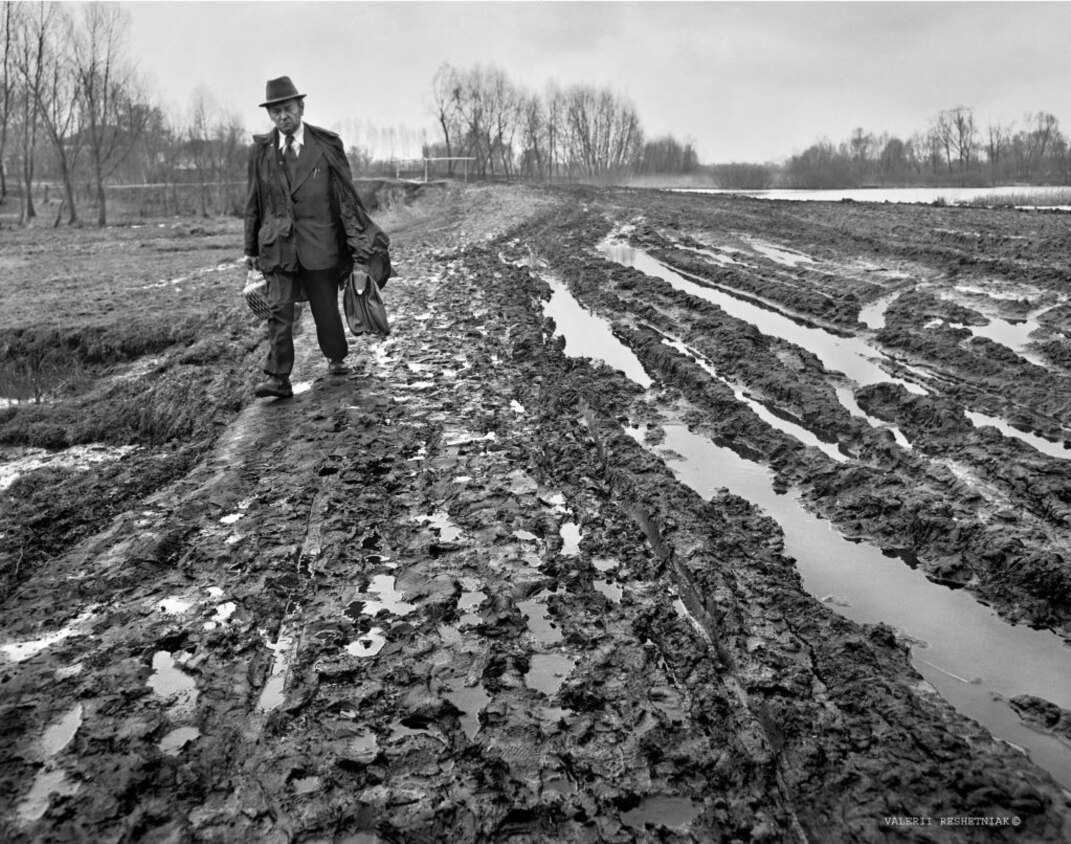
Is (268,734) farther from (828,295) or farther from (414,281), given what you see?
(414,281)

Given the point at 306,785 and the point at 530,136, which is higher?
the point at 530,136

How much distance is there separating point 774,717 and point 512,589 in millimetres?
1155

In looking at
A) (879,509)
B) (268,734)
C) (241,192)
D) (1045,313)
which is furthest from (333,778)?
(241,192)

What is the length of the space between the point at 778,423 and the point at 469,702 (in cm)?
329

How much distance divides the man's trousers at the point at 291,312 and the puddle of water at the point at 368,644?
10.8 feet

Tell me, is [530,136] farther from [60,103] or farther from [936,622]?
[936,622]

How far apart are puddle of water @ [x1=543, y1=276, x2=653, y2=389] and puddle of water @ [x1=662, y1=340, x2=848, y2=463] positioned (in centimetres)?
51

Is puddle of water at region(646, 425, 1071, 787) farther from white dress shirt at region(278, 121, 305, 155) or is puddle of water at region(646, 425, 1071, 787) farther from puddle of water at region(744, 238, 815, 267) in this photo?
puddle of water at region(744, 238, 815, 267)

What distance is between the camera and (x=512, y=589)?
3.23 metres

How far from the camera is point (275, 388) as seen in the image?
Result: 5.80 metres

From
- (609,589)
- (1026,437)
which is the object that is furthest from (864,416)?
(609,589)

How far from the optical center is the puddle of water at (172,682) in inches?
102

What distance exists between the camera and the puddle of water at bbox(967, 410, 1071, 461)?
177 inches

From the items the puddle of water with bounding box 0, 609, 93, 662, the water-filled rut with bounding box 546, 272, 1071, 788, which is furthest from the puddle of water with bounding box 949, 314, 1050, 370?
the puddle of water with bounding box 0, 609, 93, 662
